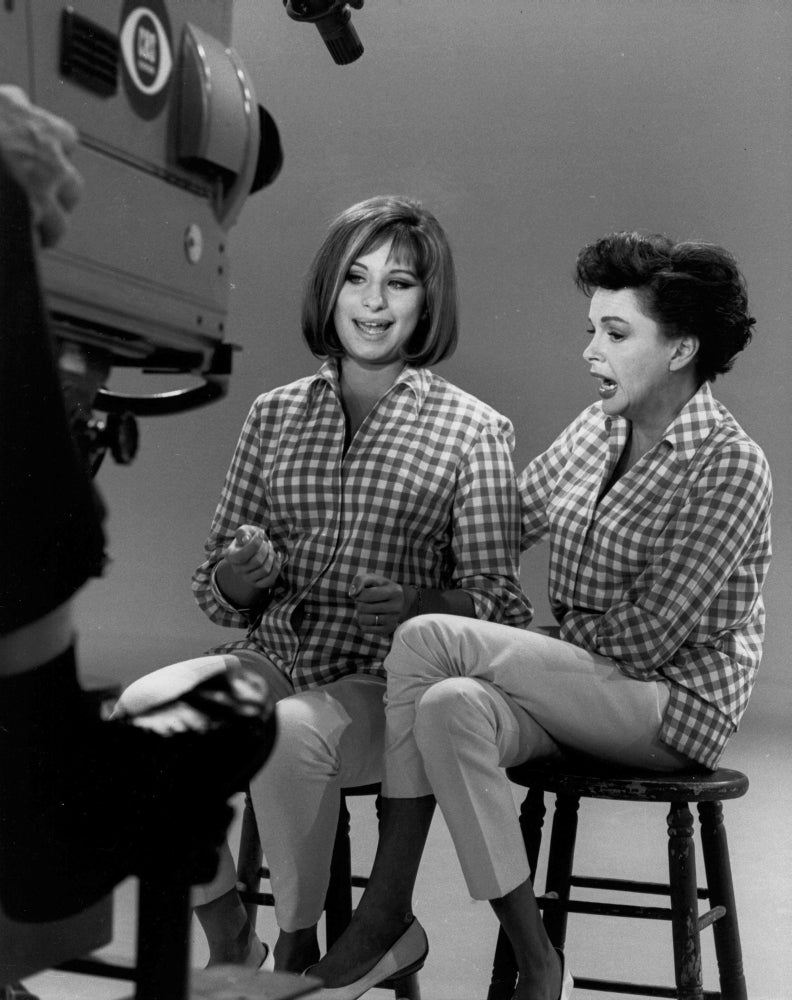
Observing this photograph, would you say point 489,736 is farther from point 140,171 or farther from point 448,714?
point 140,171

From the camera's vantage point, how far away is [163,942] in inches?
32.2

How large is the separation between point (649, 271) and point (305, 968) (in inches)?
48.0

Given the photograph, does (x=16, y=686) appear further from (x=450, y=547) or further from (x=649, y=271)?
(x=649, y=271)

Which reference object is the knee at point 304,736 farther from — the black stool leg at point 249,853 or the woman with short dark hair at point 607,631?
the black stool leg at point 249,853

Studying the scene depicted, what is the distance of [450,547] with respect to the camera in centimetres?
210

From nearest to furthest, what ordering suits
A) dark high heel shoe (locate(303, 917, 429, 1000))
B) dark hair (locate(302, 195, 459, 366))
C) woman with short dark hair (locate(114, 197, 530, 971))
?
1. dark high heel shoe (locate(303, 917, 429, 1000))
2. woman with short dark hair (locate(114, 197, 530, 971))
3. dark hair (locate(302, 195, 459, 366))

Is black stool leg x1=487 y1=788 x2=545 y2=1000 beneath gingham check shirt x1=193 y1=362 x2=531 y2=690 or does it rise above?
beneath

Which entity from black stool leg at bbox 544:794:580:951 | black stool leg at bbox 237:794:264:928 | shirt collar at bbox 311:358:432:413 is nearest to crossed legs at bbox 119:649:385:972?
black stool leg at bbox 237:794:264:928

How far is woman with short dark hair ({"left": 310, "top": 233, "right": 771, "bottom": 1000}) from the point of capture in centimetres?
183

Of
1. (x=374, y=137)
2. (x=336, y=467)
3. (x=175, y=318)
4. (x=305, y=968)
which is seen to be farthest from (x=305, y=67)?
(x=305, y=968)

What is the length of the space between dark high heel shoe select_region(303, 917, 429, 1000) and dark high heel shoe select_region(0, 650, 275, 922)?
0.98 m

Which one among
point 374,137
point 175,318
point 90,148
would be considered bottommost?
point 175,318

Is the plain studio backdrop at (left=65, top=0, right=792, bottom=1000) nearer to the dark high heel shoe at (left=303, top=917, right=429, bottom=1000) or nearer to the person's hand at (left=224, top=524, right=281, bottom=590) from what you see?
the person's hand at (left=224, top=524, right=281, bottom=590)

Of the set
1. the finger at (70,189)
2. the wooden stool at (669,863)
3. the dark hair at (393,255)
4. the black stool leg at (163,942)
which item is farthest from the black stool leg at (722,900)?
the finger at (70,189)
